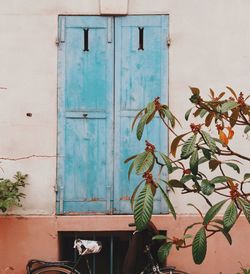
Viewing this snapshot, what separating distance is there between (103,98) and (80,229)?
1464 millimetres

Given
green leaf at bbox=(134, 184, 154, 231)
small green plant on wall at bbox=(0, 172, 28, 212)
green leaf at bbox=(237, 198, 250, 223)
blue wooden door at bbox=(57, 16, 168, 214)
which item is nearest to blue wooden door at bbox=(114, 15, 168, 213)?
blue wooden door at bbox=(57, 16, 168, 214)

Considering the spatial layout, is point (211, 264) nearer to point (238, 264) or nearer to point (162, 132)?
point (238, 264)

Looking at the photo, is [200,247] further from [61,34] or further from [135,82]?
[61,34]

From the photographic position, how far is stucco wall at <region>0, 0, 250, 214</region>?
600cm

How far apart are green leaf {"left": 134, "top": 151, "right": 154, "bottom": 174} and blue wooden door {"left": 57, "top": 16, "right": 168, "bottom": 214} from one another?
110 inches

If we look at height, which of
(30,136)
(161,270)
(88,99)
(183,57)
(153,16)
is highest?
(153,16)

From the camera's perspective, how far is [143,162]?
10.3 ft

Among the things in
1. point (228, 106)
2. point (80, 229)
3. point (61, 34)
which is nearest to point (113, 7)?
point (61, 34)

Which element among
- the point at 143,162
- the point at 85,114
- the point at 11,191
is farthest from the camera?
the point at 85,114

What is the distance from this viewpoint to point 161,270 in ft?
18.9

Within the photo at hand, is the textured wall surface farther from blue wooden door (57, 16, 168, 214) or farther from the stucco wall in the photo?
blue wooden door (57, 16, 168, 214)

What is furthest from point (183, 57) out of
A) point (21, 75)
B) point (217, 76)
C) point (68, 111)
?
point (21, 75)

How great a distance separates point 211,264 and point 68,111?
2.31 meters

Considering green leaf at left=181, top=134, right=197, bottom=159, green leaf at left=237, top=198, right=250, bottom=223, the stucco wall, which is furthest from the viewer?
the stucco wall
